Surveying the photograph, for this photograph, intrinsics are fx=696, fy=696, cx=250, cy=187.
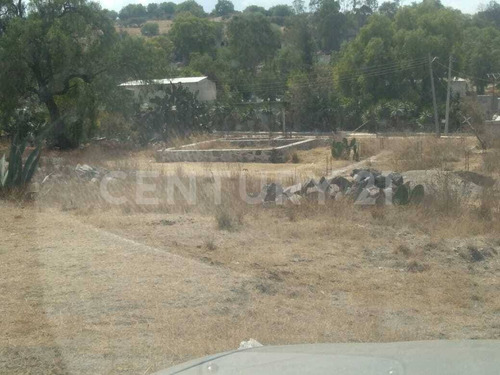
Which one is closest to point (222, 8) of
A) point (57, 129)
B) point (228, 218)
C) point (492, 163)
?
point (57, 129)

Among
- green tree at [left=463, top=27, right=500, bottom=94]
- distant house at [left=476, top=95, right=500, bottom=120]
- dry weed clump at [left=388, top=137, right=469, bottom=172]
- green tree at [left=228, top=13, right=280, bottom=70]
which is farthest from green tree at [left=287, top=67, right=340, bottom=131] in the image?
dry weed clump at [left=388, top=137, right=469, bottom=172]

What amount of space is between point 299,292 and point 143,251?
223 cm

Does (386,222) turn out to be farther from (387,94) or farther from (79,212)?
(387,94)

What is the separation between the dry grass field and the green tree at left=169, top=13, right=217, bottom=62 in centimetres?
7634

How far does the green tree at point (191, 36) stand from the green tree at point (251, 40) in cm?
1120

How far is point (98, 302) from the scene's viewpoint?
6801mm

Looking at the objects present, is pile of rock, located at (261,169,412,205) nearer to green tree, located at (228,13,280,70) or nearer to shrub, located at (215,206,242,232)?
shrub, located at (215,206,242,232)

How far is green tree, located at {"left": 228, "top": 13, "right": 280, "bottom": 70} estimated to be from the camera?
7438cm

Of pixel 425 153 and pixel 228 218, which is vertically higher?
pixel 228 218

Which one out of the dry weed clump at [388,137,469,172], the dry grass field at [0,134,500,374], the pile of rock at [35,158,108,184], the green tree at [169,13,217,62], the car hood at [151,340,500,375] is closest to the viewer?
the car hood at [151,340,500,375]

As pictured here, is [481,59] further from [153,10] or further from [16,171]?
[153,10]

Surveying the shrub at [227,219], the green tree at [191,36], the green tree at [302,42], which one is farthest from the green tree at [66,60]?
the green tree at [191,36]

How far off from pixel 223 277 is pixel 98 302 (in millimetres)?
1648

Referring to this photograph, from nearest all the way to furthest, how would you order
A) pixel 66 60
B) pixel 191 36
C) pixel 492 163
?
pixel 492 163 < pixel 66 60 < pixel 191 36
